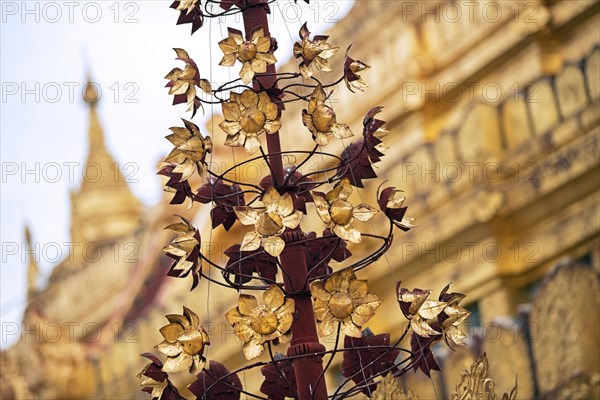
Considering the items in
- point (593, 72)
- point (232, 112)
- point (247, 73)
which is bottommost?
point (232, 112)

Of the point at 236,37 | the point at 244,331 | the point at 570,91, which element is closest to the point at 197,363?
the point at 244,331

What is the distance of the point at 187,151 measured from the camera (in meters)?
5.27

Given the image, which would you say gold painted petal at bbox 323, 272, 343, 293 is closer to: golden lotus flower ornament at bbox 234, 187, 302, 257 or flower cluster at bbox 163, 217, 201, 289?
golden lotus flower ornament at bbox 234, 187, 302, 257

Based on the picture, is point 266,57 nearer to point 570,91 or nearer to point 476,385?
point 476,385

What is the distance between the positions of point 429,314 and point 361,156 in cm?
66

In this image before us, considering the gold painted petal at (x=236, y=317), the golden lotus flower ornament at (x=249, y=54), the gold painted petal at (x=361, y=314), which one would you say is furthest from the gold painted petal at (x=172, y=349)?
the golden lotus flower ornament at (x=249, y=54)

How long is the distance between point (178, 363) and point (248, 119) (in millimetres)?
772

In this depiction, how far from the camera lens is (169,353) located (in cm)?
509

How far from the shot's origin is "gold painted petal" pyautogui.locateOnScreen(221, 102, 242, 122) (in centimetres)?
529

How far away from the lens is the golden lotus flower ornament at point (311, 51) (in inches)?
216

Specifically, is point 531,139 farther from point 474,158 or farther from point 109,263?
point 109,263

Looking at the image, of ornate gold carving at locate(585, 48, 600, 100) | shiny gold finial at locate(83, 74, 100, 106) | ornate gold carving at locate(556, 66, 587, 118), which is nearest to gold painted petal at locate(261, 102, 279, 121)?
ornate gold carving at locate(585, 48, 600, 100)

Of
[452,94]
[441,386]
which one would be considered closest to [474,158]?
[441,386]

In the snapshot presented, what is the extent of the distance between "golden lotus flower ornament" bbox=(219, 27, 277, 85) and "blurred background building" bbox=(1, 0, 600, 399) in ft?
3.70
